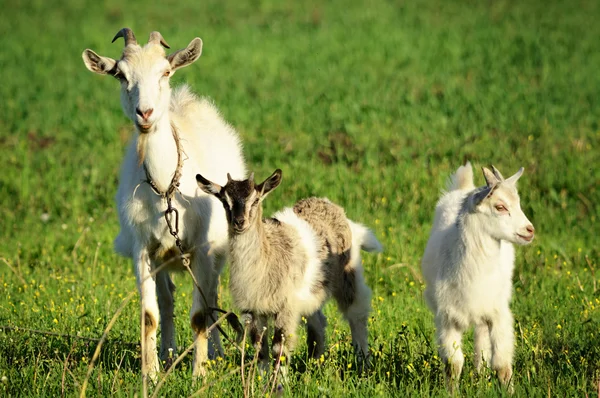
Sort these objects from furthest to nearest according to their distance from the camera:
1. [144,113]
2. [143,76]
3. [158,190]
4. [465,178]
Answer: [465,178]
[158,190]
[143,76]
[144,113]

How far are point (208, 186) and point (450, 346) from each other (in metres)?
2.23

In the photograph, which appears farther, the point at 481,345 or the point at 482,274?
the point at 481,345

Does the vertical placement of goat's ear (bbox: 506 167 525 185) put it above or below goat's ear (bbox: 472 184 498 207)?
above

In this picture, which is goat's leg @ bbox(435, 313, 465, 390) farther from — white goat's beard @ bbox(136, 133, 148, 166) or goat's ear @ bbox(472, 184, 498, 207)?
white goat's beard @ bbox(136, 133, 148, 166)

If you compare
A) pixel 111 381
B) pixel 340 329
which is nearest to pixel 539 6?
pixel 340 329

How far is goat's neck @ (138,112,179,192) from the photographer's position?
7188mm

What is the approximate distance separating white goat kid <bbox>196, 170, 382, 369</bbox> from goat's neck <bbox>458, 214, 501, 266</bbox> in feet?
3.82

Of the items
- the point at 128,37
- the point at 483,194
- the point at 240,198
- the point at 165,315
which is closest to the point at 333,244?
the point at 240,198

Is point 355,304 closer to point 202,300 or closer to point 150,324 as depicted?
point 202,300

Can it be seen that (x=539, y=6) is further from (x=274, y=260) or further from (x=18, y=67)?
(x=274, y=260)

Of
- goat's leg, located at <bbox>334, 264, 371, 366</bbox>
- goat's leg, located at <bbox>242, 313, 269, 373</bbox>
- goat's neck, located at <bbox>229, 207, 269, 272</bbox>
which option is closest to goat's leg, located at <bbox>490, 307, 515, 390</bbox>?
goat's leg, located at <bbox>334, 264, 371, 366</bbox>

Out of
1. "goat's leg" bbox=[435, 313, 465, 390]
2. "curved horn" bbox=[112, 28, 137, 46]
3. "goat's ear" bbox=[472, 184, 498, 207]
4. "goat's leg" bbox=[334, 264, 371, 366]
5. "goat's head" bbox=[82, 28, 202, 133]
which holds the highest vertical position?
"curved horn" bbox=[112, 28, 137, 46]

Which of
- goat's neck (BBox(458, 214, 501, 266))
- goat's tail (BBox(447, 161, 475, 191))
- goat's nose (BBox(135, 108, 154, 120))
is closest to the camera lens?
goat's nose (BBox(135, 108, 154, 120))

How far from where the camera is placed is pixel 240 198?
22.0 ft
